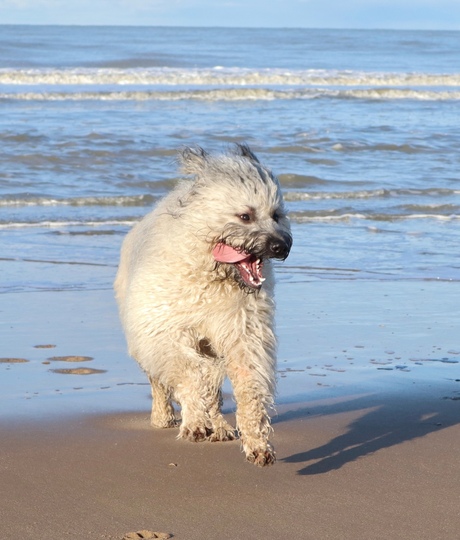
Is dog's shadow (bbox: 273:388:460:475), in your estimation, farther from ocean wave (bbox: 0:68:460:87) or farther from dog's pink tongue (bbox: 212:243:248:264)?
ocean wave (bbox: 0:68:460:87)

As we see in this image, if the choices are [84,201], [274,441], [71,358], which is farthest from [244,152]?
[84,201]

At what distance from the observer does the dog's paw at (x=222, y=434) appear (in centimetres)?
506

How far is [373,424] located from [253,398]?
1.17 meters

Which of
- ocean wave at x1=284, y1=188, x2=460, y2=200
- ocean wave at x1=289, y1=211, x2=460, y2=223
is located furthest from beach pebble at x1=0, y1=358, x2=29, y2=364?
ocean wave at x1=284, y1=188, x2=460, y2=200

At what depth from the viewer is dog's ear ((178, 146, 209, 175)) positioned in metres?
4.80

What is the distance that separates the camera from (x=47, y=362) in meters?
6.47

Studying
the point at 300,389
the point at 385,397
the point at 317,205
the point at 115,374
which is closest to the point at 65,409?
the point at 115,374

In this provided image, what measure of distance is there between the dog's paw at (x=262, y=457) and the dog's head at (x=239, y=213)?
2.48 feet

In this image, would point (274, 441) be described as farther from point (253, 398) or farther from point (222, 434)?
point (253, 398)

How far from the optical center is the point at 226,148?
5.12 metres

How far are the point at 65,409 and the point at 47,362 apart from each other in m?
0.98

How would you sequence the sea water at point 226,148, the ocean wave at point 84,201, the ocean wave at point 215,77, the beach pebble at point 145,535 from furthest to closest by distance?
the ocean wave at point 215,77, the ocean wave at point 84,201, the sea water at point 226,148, the beach pebble at point 145,535

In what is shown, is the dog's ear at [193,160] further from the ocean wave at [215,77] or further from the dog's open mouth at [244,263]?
the ocean wave at [215,77]

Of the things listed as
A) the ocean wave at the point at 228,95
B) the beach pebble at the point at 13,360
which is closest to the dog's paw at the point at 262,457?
the beach pebble at the point at 13,360
